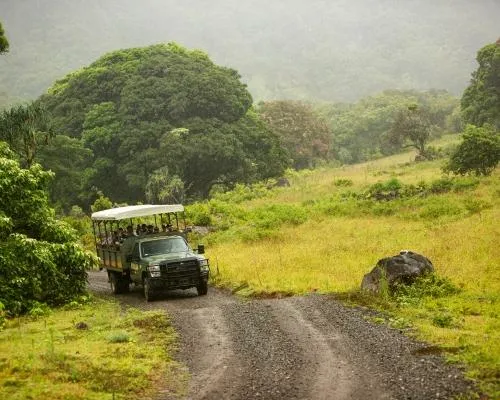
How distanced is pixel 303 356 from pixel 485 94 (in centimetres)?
4745

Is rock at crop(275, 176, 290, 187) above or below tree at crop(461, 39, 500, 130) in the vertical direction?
below

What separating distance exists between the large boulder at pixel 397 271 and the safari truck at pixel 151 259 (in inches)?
202

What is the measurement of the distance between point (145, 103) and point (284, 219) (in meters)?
21.7

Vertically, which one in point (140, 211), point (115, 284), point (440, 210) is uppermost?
point (140, 211)

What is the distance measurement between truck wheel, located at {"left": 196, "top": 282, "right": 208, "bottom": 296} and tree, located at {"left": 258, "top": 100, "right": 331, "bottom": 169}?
51640 millimetres

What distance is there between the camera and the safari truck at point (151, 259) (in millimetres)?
18891

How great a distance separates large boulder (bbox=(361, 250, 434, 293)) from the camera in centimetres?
1639

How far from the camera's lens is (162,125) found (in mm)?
48938

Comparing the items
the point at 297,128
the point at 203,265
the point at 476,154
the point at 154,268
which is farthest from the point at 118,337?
the point at 297,128

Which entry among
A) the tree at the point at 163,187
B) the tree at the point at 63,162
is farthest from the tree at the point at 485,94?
the tree at the point at 63,162

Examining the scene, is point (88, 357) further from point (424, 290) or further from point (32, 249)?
point (424, 290)

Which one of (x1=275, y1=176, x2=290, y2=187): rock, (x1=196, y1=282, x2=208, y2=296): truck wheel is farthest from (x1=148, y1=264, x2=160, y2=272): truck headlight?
(x1=275, y1=176, x2=290, y2=187): rock

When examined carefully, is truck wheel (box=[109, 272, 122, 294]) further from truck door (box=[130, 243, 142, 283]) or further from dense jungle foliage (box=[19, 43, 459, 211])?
dense jungle foliage (box=[19, 43, 459, 211])

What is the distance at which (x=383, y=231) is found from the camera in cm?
2617
